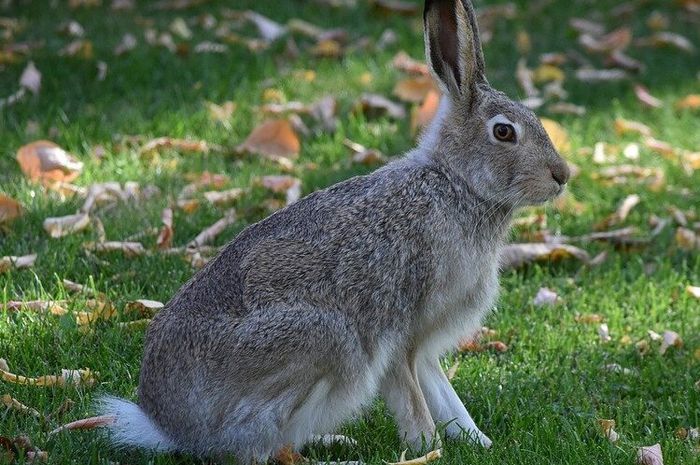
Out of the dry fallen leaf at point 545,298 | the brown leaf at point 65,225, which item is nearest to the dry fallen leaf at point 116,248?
the brown leaf at point 65,225

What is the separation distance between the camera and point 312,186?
6809 millimetres

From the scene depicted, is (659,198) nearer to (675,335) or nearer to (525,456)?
(675,335)

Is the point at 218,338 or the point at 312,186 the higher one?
the point at 218,338

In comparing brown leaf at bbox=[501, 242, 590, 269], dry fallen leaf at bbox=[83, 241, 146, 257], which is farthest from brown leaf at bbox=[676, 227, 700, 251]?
dry fallen leaf at bbox=[83, 241, 146, 257]

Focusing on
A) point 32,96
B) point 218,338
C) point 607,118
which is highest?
point 218,338

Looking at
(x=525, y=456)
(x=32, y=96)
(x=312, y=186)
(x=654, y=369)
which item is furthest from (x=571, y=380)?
(x=32, y=96)

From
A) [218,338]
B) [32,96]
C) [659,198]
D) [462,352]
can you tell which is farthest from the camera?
[32,96]

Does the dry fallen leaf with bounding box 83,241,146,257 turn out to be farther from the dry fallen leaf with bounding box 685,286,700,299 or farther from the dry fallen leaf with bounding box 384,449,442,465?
the dry fallen leaf with bounding box 685,286,700,299

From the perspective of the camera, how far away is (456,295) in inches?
175

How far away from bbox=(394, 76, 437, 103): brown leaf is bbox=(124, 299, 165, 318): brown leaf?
342cm

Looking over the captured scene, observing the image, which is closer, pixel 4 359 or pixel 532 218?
pixel 4 359

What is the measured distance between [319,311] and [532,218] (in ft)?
8.99

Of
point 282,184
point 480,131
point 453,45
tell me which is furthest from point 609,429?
point 282,184

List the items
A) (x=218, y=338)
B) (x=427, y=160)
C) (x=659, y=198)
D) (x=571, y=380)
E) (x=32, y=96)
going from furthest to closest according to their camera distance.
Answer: (x=32, y=96) → (x=659, y=198) → (x=571, y=380) → (x=427, y=160) → (x=218, y=338)
